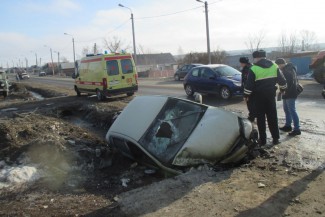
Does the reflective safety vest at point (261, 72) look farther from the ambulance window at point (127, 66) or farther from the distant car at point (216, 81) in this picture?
the ambulance window at point (127, 66)

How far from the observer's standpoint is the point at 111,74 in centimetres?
1628

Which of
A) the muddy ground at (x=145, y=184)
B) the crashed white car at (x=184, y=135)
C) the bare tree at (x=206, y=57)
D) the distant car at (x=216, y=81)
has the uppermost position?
the bare tree at (x=206, y=57)

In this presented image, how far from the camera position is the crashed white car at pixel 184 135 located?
5465 millimetres

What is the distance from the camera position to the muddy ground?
430 centimetres

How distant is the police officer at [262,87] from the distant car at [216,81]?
6797 mm

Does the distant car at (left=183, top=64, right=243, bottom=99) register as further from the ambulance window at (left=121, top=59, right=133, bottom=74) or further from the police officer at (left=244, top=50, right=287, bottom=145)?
the police officer at (left=244, top=50, right=287, bottom=145)

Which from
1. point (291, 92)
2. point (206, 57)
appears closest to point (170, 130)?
point (291, 92)

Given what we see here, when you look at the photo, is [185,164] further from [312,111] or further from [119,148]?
[312,111]

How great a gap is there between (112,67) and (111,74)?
32 cm

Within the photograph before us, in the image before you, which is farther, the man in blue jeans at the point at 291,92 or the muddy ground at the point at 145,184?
the man in blue jeans at the point at 291,92

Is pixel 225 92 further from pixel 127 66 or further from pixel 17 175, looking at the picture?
pixel 17 175

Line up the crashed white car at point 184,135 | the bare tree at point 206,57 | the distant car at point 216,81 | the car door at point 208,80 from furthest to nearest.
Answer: the bare tree at point 206,57 < the car door at point 208,80 < the distant car at point 216,81 < the crashed white car at point 184,135

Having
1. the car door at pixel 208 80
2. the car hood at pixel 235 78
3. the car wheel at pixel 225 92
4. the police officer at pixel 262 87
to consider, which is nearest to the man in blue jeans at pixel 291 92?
the police officer at pixel 262 87

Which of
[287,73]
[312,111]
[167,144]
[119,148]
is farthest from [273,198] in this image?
[312,111]
